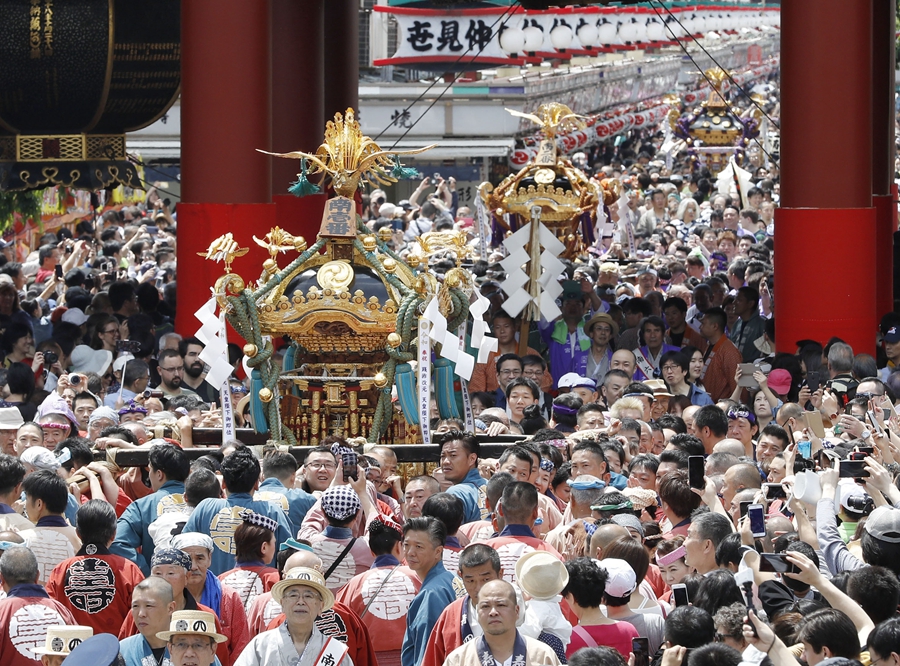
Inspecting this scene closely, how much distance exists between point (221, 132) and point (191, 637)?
872 centimetres

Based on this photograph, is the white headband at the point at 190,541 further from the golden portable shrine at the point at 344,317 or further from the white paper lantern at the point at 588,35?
the white paper lantern at the point at 588,35

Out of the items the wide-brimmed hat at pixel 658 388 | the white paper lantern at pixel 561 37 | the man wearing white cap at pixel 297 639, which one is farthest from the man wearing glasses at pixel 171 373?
the white paper lantern at pixel 561 37

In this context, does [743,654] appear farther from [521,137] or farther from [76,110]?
[521,137]

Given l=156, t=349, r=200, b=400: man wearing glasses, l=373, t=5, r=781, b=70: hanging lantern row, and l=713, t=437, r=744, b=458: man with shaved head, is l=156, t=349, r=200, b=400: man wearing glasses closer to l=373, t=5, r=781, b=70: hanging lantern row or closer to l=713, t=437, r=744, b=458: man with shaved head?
l=713, t=437, r=744, b=458: man with shaved head

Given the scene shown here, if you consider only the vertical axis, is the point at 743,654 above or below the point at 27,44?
below

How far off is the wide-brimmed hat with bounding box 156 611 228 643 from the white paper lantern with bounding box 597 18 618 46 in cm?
4424

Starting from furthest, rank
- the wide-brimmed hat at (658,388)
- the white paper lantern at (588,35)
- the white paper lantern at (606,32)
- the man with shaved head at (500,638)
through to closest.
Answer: the white paper lantern at (606,32), the white paper lantern at (588,35), the wide-brimmed hat at (658,388), the man with shaved head at (500,638)

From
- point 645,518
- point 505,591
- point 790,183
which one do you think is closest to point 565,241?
point 790,183

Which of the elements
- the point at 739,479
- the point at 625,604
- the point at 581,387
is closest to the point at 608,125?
the point at 581,387

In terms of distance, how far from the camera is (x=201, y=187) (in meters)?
14.7

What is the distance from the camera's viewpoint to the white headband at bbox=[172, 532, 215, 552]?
7297 millimetres

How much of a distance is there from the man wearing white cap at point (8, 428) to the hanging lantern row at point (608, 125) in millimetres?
21679

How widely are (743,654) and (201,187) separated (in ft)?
31.8

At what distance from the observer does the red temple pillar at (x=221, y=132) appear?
47.8ft
